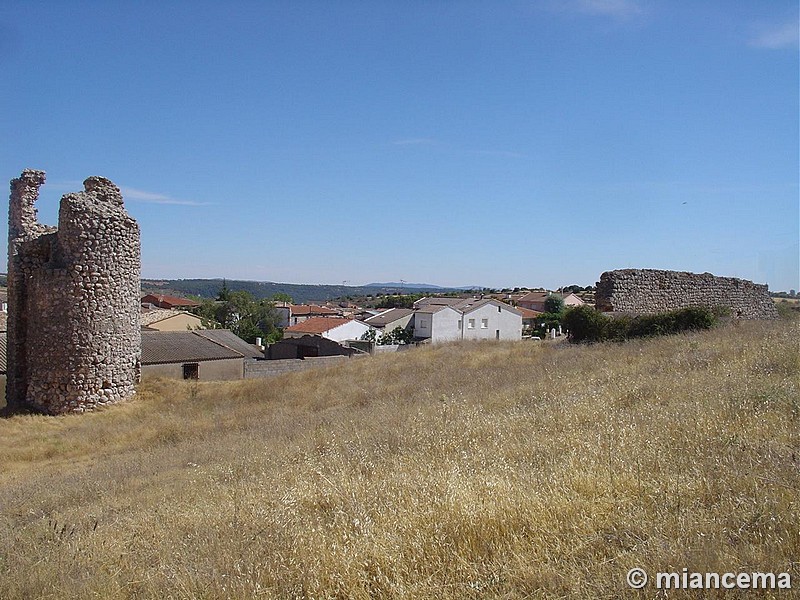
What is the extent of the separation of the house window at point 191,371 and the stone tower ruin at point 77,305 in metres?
5.30

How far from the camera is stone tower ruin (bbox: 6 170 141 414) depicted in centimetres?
1553

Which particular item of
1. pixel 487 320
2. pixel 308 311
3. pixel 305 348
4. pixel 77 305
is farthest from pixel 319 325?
pixel 77 305

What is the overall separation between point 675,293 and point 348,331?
32650mm

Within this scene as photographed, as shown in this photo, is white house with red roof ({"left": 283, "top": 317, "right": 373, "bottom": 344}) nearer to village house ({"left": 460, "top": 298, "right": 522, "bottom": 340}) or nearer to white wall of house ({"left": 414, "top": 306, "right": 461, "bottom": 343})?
white wall of house ({"left": 414, "top": 306, "right": 461, "bottom": 343})

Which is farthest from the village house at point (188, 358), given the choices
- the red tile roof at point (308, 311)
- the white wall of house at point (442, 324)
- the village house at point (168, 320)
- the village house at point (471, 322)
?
the red tile roof at point (308, 311)

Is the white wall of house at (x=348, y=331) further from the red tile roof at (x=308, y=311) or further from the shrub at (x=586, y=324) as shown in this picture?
the shrub at (x=586, y=324)

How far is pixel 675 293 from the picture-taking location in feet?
64.6

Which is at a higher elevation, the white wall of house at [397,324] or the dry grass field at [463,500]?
the dry grass field at [463,500]

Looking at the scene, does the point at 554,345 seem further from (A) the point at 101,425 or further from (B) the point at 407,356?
(A) the point at 101,425

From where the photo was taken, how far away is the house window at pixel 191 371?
22156 mm

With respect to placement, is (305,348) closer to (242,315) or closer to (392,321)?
(392,321)

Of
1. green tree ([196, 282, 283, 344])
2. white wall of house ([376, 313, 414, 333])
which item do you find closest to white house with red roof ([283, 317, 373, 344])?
white wall of house ([376, 313, 414, 333])

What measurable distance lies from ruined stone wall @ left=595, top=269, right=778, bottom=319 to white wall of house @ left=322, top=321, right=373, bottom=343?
99.1 feet

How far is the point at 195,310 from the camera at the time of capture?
5981 cm
